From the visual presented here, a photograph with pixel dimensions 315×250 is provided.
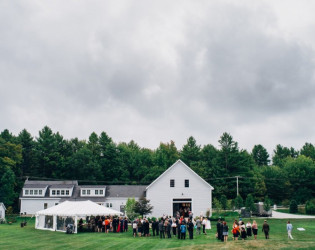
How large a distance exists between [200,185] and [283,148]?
313 ft

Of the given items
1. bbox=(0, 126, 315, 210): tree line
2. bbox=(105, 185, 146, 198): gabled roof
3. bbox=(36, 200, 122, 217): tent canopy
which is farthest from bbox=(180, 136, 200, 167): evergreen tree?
bbox=(36, 200, 122, 217): tent canopy

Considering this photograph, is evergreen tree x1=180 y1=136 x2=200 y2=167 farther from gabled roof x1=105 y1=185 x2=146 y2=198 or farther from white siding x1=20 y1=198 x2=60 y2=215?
white siding x1=20 y1=198 x2=60 y2=215

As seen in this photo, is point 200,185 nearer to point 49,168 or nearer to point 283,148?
point 49,168

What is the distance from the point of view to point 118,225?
3550cm

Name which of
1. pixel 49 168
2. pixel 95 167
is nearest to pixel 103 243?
pixel 95 167

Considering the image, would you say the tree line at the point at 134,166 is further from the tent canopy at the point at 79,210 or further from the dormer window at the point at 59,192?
the tent canopy at the point at 79,210

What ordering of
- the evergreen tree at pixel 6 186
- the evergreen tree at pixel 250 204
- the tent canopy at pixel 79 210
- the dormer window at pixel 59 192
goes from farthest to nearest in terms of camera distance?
the evergreen tree at pixel 6 186 < the dormer window at pixel 59 192 < the evergreen tree at pixel 250 204 < the tent canopy at pixel 79 210

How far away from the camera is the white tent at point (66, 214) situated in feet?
116

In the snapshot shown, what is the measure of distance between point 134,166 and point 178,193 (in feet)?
117

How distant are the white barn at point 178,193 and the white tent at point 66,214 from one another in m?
17.1

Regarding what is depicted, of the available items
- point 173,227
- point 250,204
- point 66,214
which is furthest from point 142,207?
point 173,227

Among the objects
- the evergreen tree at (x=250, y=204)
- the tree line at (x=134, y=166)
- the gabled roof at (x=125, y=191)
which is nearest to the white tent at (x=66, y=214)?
the gabled roof at (x=125, y=191)

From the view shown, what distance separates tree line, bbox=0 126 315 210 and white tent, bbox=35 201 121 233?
33.4 metres

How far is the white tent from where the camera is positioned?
3547 centimetres
